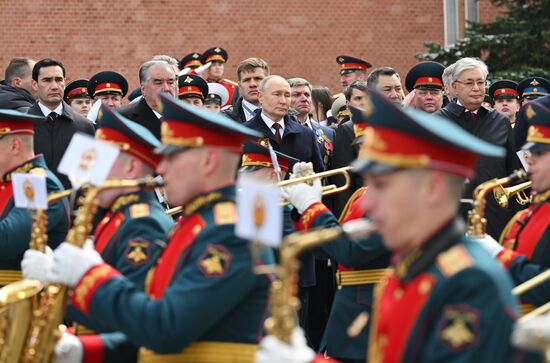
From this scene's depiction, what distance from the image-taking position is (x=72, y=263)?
4.87 meters

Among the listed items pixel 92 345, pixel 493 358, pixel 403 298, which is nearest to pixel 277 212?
pixel 403 298

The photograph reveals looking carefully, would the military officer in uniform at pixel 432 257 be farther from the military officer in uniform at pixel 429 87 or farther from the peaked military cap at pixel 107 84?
the peaked military cap at pixel 107 84

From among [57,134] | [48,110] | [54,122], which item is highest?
[48,110]

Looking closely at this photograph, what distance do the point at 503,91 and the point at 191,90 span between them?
11.9ft

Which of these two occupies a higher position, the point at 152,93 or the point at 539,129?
the point at 152,93

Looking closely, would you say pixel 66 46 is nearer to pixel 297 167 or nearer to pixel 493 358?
pixel 297 167

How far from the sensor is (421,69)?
10805 mm

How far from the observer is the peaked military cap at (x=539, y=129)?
20.9 ft

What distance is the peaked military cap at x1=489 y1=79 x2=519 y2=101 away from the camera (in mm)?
13078

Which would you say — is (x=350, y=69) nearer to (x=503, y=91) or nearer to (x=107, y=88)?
(x=503, y=91)

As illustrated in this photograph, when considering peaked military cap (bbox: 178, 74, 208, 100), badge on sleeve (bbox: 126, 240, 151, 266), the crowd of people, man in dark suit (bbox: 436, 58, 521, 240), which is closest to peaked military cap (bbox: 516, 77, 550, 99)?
man in dark suit (bbox: 436, 58, 521, 240)

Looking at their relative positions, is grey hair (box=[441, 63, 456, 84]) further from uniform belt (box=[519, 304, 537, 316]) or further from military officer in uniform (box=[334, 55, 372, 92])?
uniform belt (box=[519, 304, 537, 316])

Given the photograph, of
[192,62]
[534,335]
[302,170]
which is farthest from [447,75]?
[534,335]

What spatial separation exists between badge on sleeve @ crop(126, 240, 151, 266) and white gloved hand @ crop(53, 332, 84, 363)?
0.45 m
